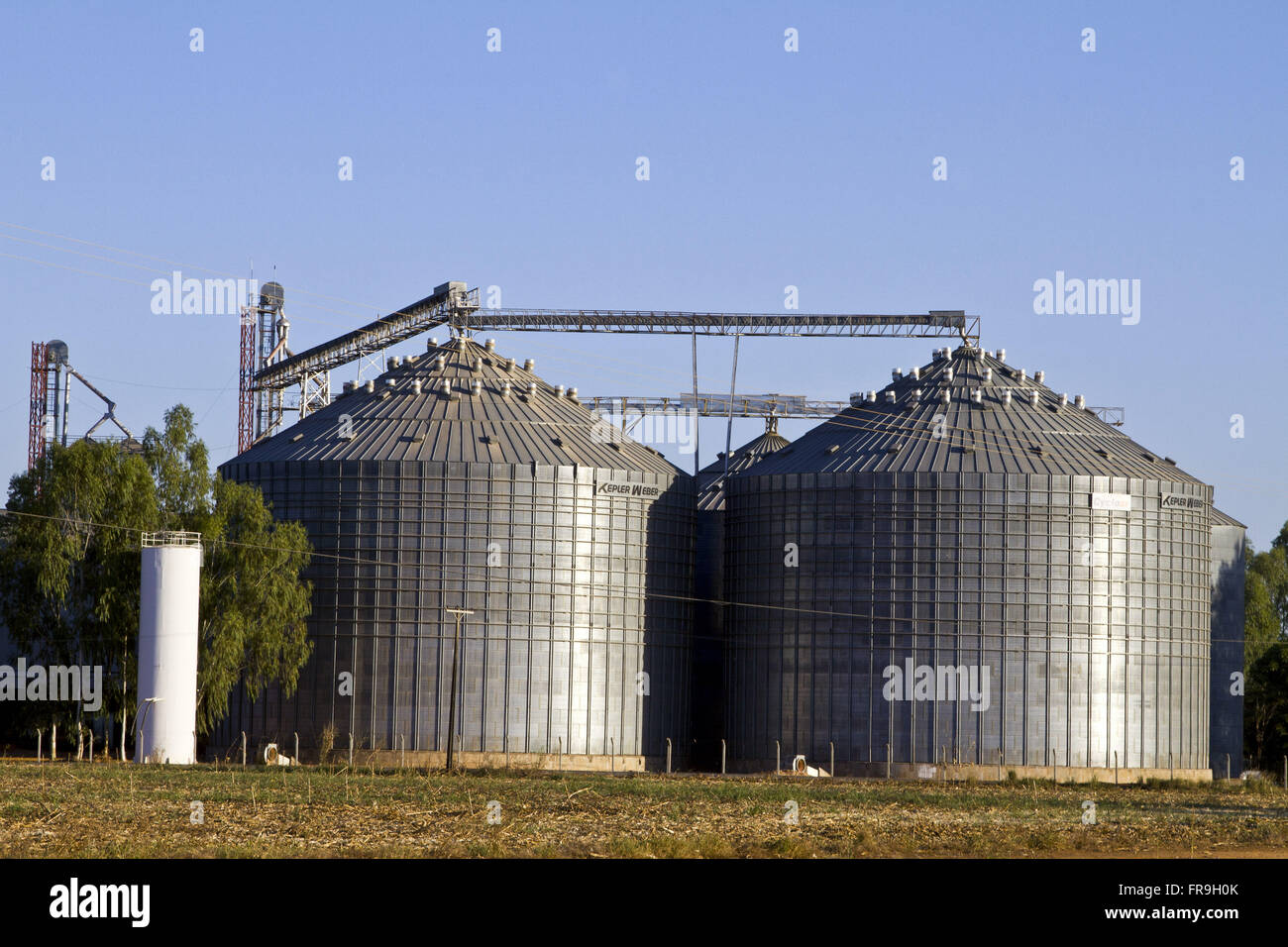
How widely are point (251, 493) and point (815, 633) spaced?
2858cm

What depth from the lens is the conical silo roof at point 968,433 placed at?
90.2 meters

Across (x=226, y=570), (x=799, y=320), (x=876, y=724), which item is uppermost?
(x=799, y=320)

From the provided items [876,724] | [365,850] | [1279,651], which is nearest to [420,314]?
[876,724]

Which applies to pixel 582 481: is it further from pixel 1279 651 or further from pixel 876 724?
pixel 1279 651

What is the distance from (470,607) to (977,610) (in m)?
24.7

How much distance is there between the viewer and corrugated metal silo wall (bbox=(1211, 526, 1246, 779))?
100m

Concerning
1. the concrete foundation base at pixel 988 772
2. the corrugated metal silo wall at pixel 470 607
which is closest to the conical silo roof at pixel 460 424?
the corrugated metal silo wall at pixel 470 607

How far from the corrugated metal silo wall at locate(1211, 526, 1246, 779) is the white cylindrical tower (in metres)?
55.6

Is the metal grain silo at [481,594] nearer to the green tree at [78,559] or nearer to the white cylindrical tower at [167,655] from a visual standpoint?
the green tree at [78,559]

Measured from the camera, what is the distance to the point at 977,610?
87438mm

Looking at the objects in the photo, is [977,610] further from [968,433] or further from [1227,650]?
[1227,650]

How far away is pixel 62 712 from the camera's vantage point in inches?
3322

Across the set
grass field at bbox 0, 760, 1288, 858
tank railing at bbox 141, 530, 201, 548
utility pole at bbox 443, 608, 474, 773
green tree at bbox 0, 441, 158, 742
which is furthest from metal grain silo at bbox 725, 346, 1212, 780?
green tree at bbox 0, 441, 158, 742
